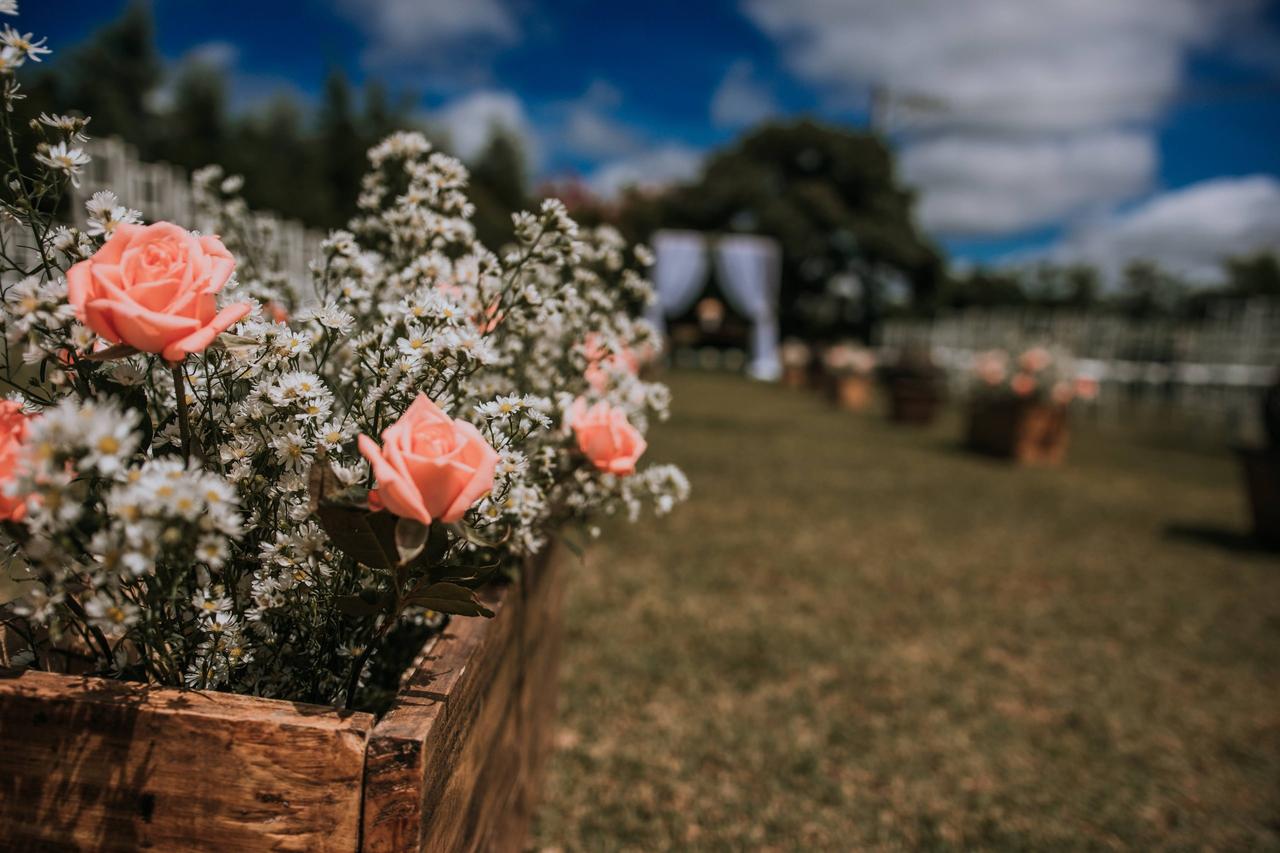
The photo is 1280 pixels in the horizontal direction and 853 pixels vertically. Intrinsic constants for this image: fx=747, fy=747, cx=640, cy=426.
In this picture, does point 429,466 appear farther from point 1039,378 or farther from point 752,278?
point 752,278

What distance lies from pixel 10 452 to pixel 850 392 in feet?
41.5

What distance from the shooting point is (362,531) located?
692mm

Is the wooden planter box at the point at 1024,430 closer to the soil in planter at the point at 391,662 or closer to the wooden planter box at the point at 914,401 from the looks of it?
the wooden planter box at the point at 914,401

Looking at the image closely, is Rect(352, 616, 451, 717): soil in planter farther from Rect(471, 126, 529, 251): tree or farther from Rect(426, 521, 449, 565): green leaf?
Rect(471, 126, 529, 251): tree

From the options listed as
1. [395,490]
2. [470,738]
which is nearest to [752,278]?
[470,738]

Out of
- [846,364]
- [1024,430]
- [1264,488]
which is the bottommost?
[1264,488]

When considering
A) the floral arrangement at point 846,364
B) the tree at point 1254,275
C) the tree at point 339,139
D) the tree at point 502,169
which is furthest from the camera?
the tree at point 1254,275

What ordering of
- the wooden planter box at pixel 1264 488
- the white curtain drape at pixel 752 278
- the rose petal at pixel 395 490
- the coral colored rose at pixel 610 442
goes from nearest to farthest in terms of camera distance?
the rose petal at pixel 395 490 < the coral colored rose at pixel 610 442 < the wooden planter box at pixel 1264 488 < the white curtain drape at pixel 752 278

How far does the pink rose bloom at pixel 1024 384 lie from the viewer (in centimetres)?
745

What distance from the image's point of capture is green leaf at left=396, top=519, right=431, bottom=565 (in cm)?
70

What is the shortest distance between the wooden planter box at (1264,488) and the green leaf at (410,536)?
5.71 metres

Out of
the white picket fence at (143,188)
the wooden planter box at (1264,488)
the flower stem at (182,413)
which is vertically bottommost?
the wooden planter box at (1264,488)

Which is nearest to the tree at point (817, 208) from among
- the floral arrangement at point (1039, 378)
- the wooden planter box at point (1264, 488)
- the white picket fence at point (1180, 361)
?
the white picket fence at point (1180, 361)

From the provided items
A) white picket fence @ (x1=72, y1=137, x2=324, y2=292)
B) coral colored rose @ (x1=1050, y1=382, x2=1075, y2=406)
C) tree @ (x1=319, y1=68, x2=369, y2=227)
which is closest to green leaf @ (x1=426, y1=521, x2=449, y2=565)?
white picket fence @ (x1=72, y1=137, x2=324, y2=292)
